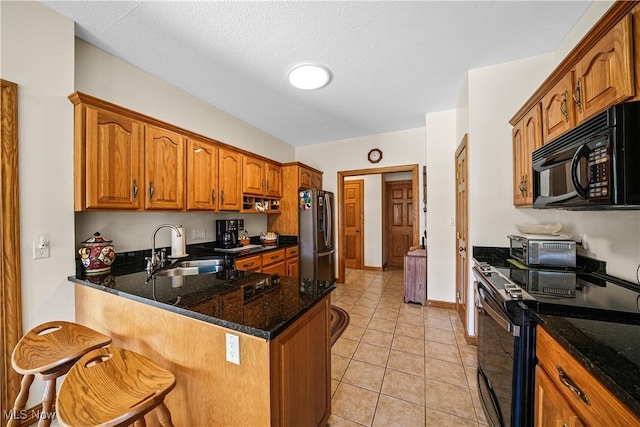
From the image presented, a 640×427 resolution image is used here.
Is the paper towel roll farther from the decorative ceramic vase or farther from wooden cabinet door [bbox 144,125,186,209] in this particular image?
the decorative ceramic vase

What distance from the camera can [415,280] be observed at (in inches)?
132

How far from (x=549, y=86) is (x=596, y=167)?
2.87 feet

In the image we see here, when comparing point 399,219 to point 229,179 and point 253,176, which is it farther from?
point 229,179

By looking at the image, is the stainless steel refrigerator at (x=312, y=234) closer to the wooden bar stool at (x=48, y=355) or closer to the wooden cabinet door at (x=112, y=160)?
the wooden cabinet door at (x=112, y=160)

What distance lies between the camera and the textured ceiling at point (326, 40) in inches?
62.7

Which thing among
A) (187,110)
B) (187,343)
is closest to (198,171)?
(187,110)

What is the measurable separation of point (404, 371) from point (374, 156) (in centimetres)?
315

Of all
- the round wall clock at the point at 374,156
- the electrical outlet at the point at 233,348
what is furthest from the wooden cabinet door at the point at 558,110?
the round wall clock at the point at 374,156

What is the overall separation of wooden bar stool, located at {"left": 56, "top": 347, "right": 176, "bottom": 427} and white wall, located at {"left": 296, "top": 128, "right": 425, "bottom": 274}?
12.3ft

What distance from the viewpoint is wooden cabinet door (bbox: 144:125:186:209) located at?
2053 mm

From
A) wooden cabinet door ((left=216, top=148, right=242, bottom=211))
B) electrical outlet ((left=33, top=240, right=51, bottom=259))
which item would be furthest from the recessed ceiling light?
electrical outlet ((left=33, top=240, right=51, bottom=259))

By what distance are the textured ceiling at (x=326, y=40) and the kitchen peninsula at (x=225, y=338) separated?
1.79 meters

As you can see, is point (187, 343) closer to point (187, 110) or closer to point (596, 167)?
point (596, 167)

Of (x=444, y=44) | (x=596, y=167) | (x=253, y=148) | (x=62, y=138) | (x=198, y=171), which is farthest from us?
(x=253, y=148)
